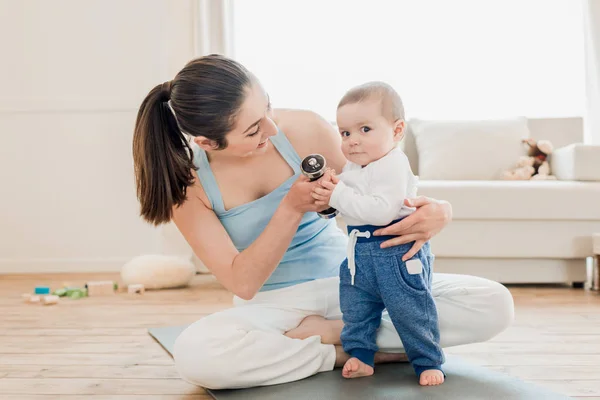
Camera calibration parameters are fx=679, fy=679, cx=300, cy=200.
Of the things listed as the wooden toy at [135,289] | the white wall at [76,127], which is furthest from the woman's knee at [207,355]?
the white wall at [76,127]

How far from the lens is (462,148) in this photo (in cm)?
360

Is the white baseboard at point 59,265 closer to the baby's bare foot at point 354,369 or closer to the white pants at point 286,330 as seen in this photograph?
the white pants at point 286,330

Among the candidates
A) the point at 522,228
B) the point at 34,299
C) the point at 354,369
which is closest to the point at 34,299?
the point at 34,299

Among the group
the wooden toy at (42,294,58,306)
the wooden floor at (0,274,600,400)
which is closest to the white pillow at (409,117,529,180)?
the wooden floor at (0,274,600,400)

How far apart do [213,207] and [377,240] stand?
0.43 m

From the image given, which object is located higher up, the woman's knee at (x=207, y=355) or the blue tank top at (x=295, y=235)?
the blue tank top at (x=295, y=235)

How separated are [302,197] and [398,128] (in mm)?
258

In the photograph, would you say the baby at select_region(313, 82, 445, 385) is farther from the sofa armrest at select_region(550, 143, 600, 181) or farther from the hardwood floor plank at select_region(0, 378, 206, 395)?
the sofa armrest at select_region(550, 143, 600, 181)

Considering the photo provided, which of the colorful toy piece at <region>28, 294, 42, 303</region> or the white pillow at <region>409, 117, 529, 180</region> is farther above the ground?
the white pillow at <region>409, 117, 529, 180</region>

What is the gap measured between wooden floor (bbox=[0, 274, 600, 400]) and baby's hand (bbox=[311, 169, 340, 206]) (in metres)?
0.52

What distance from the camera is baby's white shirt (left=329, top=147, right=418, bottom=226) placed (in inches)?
55.7

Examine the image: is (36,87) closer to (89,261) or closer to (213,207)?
(89,261)

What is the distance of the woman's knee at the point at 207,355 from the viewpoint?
148 centimetres

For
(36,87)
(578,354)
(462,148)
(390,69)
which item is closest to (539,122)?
(462,148)
